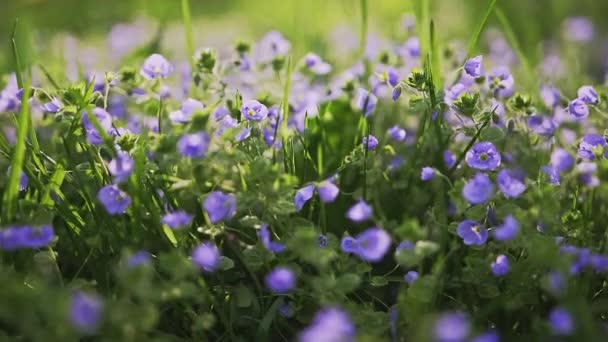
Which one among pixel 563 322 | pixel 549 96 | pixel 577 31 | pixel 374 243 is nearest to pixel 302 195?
pixel 374 243

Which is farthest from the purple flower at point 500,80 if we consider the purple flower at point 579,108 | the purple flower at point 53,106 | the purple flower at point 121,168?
the purple flower at point 53,106

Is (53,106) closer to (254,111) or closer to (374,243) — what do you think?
(254,111)

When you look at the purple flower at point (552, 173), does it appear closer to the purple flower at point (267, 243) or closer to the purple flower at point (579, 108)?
the purple flower at point (579, 108)

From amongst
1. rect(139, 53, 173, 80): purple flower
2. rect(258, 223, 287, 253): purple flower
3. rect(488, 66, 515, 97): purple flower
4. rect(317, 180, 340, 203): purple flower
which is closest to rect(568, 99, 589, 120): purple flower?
rect(488, 66, 515, 97): purple flower

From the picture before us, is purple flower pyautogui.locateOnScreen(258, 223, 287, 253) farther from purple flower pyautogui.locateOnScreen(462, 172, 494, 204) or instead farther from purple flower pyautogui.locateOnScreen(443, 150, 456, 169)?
purple flower pyautogui.locateOnScreen(443, 150, 456, 169)

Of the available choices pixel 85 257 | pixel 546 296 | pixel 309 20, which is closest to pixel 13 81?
pixel 85 257
